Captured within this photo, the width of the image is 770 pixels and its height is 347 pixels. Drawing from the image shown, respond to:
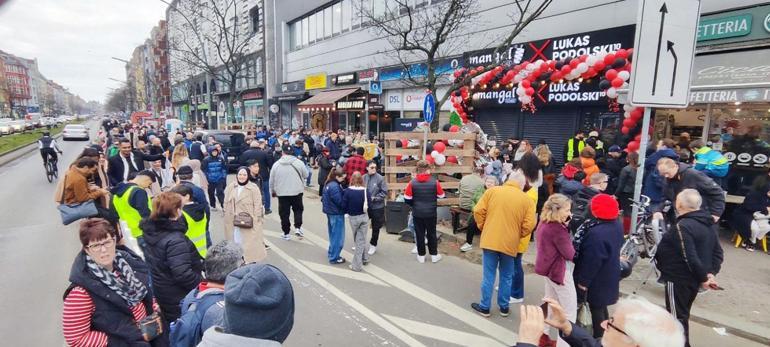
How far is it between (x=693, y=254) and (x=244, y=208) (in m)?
5.43

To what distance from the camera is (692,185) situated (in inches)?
216

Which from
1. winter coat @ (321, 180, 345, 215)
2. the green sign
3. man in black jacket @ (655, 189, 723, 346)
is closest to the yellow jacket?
man in black jacket @ (655, 189, 723, 346)

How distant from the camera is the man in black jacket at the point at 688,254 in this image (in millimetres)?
3832

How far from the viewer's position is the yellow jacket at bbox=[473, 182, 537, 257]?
187 inches

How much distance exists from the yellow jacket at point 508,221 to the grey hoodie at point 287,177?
4215 mm

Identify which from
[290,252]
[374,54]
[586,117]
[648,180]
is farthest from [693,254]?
[374,54]

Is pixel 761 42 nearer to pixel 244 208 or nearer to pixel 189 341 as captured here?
pixel 244 208

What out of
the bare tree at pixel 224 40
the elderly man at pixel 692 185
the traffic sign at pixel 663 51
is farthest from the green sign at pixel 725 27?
the bare tree at pixel 224 40

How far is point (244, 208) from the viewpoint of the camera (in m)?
5.99

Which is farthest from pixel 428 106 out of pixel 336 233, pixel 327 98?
pixel 327 98

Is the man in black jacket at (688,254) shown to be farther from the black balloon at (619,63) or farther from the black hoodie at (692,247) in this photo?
the black balloon at (619,63)

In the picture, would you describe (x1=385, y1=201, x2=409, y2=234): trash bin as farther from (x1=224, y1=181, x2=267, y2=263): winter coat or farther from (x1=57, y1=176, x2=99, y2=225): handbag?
(x1=57, y1=176, x2=99, y2=225): handbag

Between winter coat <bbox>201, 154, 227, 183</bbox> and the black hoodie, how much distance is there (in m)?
9.05

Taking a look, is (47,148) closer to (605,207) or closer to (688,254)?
(605,207)
